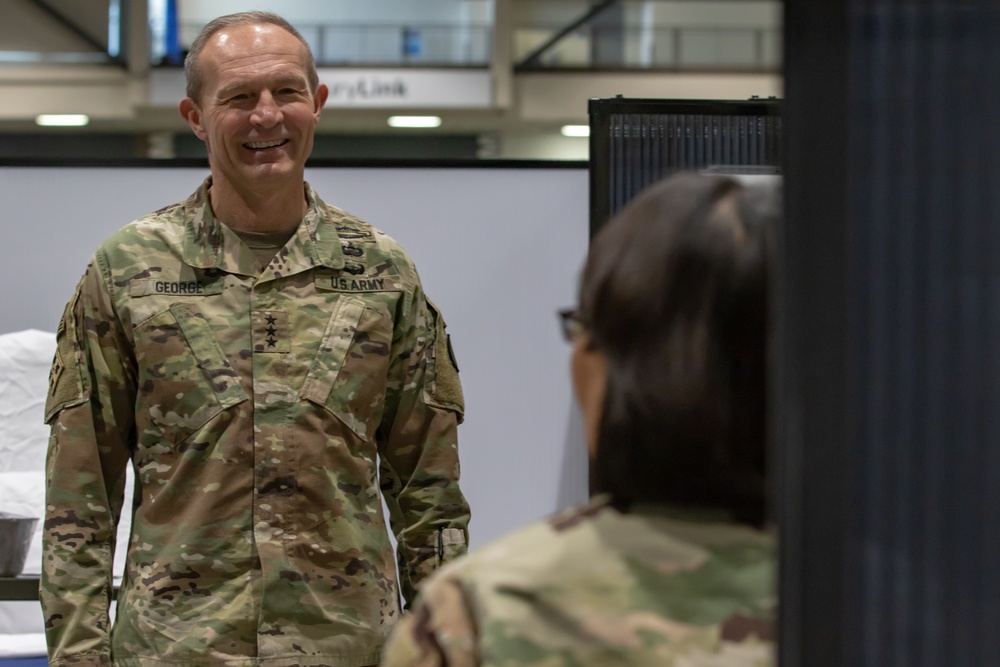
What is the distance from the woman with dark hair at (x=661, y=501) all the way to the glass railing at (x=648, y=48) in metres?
8.46

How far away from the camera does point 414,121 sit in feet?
30.4

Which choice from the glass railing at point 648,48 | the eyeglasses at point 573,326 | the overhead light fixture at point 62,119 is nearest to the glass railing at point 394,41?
the glass railing at point 648,48

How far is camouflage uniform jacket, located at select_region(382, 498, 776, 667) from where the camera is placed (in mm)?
718

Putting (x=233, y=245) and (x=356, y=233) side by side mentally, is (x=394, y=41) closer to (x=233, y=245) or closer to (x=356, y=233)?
(x=356, y=233)

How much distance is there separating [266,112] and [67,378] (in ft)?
1.42

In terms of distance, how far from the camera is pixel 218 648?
163 centimetres

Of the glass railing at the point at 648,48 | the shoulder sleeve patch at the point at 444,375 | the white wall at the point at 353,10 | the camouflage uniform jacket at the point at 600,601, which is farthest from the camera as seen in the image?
the white wall at the point at 353,10

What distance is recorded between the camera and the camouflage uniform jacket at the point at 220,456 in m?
1.65

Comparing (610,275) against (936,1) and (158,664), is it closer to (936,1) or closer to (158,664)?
(936,1)

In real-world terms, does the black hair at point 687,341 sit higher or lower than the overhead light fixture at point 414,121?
lower

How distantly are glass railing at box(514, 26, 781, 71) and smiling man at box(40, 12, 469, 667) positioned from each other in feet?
24.4

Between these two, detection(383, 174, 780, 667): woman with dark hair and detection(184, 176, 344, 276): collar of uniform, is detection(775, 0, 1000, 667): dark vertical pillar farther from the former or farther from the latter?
detection(184, 176, 344, 276): collar of uniform

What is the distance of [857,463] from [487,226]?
261cm

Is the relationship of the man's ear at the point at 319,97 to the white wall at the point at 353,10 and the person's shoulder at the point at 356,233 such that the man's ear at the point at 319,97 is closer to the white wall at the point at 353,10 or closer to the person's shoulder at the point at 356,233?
the person's shoulder at the point at 356,233
